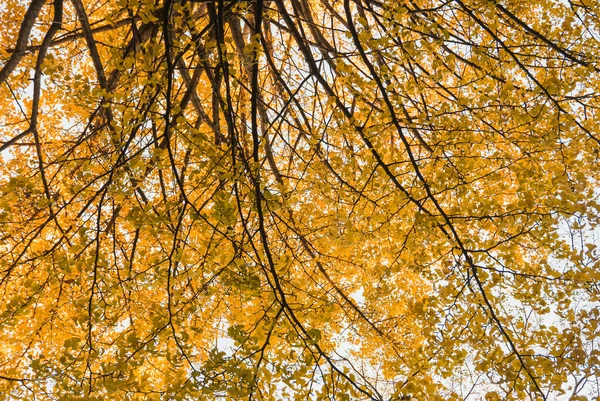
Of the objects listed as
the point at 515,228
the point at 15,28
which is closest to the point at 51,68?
the point at 515,228

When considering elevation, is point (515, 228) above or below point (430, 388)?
above

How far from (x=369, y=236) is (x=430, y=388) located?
93 cm

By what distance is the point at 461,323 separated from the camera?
7.32 feet

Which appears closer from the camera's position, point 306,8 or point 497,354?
point 497,354

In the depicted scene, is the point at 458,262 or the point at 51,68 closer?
the point at 51,68

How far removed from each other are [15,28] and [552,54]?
4.59 metres

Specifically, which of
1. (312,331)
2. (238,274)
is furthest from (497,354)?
(238,274)

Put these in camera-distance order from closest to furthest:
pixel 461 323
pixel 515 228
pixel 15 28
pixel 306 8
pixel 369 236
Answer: pixel 461 323
pixel 515 228
pixel 369 236
pixel 306 8
pixel 15 28

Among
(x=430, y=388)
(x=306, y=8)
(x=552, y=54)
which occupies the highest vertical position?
(x=306, y=8)

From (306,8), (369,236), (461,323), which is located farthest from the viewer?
(306,8)

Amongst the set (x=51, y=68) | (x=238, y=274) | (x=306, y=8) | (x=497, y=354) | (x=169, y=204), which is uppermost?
(x=306, y=8)

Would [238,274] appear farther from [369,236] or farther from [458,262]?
[458,262]

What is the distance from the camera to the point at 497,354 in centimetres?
206

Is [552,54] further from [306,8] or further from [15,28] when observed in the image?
[15,28]
